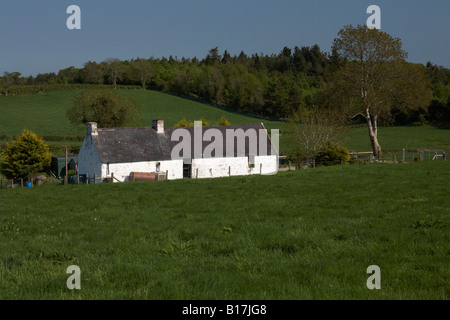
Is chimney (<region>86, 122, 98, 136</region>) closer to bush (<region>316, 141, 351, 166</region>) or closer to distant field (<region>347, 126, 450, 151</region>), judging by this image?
bush (<region>316, 141, 351, 166</region>)

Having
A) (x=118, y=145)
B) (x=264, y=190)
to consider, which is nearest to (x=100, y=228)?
(x=264, y=190)

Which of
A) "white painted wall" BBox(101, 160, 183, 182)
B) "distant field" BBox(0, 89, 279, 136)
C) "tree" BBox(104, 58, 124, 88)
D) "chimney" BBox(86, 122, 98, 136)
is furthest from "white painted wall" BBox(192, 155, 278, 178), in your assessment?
"tree" BBox(104, 58, 124, 88)

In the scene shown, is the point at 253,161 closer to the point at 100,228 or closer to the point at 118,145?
the point at 118,145

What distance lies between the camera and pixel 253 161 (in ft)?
143

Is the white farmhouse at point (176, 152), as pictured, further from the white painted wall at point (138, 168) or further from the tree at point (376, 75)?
the tree at point (376, 75)

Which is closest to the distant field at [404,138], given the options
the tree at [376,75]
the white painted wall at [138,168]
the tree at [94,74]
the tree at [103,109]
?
the tree at [376,75]

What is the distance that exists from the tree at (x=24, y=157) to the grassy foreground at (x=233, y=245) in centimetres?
3008

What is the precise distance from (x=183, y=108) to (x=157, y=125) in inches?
3004

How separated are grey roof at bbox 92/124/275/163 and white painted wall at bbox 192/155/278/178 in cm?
100

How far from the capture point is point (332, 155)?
4234 cm

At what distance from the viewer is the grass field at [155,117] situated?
74.5 m

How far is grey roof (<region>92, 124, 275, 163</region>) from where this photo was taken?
37906 mm

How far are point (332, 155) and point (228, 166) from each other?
1073 cm
